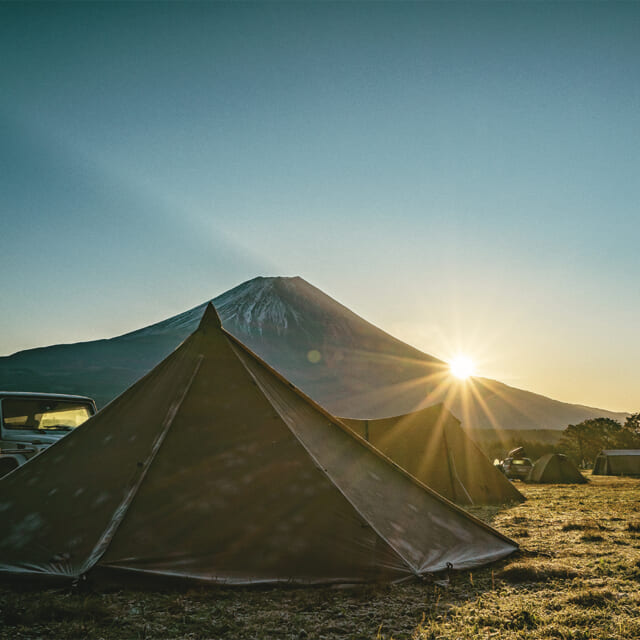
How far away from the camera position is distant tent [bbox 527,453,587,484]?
82.4 feet

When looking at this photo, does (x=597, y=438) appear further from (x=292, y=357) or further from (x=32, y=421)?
(x=292, y=357)

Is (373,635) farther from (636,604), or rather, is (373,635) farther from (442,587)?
(636,604)

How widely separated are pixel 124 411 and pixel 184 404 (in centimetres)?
90

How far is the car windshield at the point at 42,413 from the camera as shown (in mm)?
9250

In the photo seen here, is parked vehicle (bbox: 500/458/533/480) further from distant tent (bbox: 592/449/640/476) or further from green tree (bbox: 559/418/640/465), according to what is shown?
green tree (bbox: 559/418/640/465)

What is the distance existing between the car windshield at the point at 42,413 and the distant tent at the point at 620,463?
115 feet

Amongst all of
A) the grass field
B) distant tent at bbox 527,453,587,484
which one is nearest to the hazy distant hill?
distant tent at bbox 527,453,587,484

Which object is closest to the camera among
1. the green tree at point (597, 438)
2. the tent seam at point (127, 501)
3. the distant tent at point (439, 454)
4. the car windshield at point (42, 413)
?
the tent seam at point (127, 501)

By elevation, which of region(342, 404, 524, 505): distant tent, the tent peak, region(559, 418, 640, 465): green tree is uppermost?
the tent peak

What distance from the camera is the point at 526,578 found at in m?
4.95

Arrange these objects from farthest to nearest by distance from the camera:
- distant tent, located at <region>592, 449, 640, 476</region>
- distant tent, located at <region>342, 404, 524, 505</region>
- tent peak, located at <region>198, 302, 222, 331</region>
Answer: distant tent, located at <region>592, 449, 640, 476</region>
distant tent, located at <region>342, 404, 524, 505</region>
tent peak, located at <region>198, 302, 222, 331</region>

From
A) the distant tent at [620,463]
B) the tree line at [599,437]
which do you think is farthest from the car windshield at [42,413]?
the tree line at [599,437]

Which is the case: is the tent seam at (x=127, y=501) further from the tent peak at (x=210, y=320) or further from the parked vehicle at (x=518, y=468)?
the parked vehicle at (x=518, y=468)

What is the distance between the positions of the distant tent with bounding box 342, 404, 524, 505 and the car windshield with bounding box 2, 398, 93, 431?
725cm
